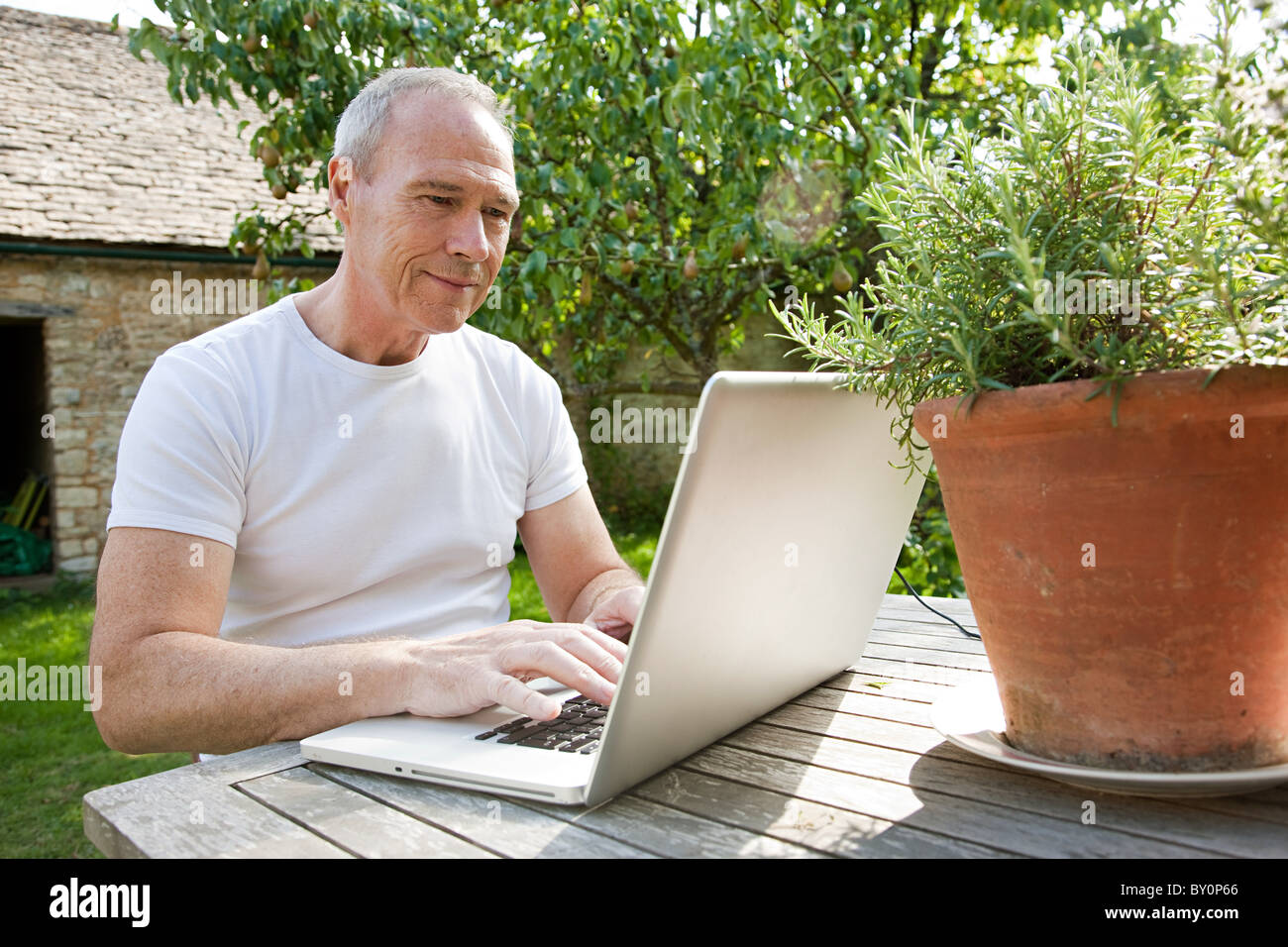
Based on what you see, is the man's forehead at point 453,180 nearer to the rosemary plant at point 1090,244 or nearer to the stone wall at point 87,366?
the rosemary plant at point 1090,244

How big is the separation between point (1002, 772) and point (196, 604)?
1090 millimetres

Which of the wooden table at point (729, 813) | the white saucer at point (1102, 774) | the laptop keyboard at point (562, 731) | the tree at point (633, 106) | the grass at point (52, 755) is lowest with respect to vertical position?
the grass at point (52, 755)

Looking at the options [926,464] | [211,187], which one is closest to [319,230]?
[211,187]

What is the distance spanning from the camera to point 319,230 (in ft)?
29.0

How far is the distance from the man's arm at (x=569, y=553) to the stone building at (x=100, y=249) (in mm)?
5491

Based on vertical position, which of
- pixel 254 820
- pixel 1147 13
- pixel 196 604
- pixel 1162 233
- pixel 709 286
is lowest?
pixel 254 820

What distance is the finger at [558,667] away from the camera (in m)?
1.14

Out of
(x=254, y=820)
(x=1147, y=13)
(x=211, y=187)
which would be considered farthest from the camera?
(x=211, y=187)

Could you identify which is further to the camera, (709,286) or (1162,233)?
(709,286)

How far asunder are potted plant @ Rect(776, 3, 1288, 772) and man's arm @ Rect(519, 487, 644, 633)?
49.9 inches

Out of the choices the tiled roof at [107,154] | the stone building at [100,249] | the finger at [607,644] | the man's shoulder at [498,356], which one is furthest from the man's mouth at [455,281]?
the tiled roof at [107,154]

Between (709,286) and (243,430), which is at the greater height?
(709,286)

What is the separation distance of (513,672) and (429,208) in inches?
41.4
